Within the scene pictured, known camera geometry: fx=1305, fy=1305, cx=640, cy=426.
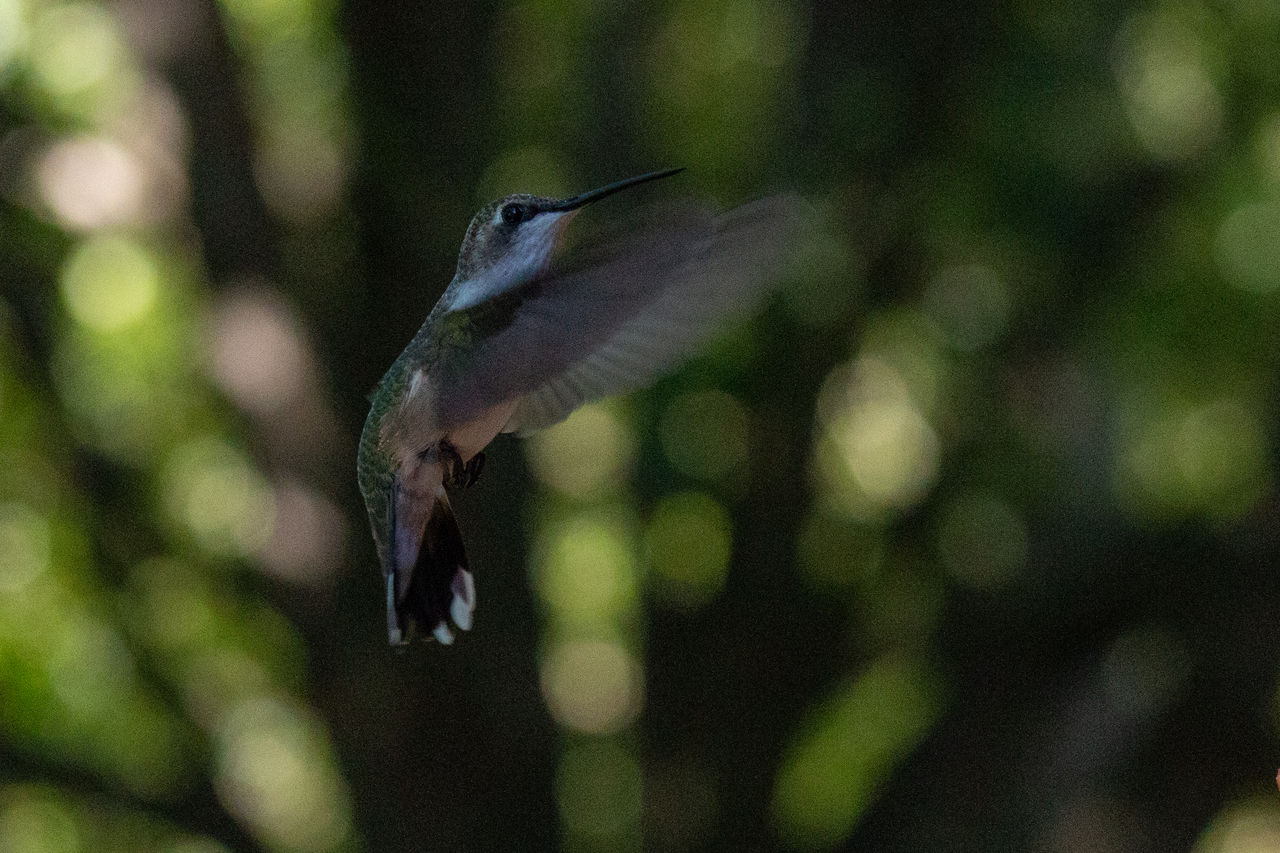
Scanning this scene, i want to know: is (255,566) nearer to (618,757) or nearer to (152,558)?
(152,558)

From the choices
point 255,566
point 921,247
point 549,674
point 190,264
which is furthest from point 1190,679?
point 190,264

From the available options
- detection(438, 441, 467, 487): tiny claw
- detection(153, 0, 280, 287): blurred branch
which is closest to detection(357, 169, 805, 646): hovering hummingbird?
detection(438, 441, 467, 487): tiny claw

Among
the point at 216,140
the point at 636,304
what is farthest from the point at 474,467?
the point at 216,140

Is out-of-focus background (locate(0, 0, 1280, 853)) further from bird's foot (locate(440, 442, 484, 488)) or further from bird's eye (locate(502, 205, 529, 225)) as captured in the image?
bird's foot (locate(440, 442, 484, 488))

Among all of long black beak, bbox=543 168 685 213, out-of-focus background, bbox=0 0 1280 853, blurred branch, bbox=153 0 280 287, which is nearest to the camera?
long black beak, bbox=543 168 685 213

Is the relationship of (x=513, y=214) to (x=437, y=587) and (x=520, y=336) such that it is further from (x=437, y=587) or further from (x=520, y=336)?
(x=437, y=587)

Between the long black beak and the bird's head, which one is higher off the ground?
the long black beak

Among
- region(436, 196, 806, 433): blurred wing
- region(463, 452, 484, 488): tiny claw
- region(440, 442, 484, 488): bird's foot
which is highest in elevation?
region(436, 196, 806, 433): blurred wing

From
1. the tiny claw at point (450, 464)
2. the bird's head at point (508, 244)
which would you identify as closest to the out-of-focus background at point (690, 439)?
the bird's head at point (508, 244)

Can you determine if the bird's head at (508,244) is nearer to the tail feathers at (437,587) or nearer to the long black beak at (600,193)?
the long black beak at (600,193)
